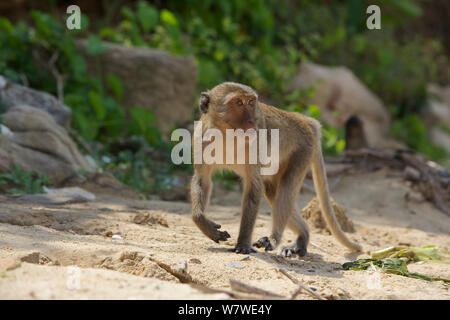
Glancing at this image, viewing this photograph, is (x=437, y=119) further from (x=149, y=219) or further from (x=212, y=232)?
(x=212, y=232)

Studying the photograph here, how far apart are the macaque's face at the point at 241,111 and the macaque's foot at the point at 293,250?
1.38 m

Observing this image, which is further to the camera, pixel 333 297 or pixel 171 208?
pixel 171 208

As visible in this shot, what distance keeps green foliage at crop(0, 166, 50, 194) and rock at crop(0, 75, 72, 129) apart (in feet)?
6.55

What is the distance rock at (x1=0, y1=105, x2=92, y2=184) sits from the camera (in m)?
7.64

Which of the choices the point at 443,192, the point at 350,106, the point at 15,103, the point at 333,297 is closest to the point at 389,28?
the point at 350,106

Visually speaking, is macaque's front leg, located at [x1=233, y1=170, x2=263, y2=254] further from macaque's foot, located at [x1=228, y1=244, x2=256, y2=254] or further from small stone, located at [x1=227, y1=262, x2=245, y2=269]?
small stone, located at [x1=227, y1=262, x2=245, y2=269]

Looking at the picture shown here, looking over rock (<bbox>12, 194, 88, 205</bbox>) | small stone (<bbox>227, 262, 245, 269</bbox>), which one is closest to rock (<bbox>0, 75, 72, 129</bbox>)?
rock (<bbox>12, 194, 88, 205</bbox>)

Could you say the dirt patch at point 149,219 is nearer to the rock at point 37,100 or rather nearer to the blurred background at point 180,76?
the blurred background at point 180,76

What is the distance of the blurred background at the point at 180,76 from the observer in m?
8.84

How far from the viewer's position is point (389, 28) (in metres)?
17.6

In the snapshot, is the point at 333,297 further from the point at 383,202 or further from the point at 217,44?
the point at 217,44

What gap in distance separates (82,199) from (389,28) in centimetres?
1325

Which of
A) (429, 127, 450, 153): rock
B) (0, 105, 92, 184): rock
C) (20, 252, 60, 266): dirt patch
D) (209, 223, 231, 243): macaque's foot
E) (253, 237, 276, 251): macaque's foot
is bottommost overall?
(429, 127, 450, 153): rock

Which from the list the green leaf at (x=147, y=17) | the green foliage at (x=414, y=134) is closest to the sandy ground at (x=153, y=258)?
the green leaf at (x=147, y=17)
